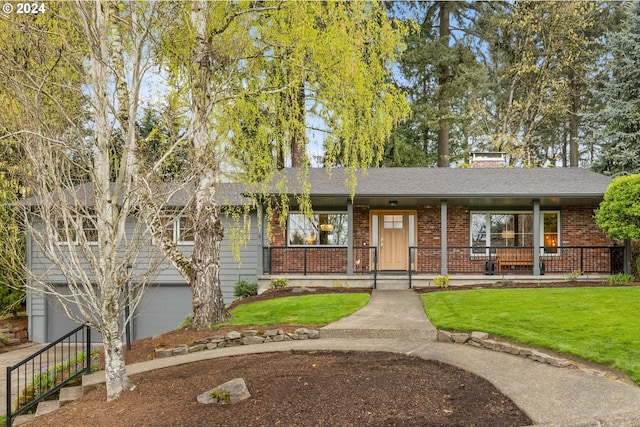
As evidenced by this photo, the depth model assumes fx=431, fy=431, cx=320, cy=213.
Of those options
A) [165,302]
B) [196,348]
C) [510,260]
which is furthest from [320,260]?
[196,348]

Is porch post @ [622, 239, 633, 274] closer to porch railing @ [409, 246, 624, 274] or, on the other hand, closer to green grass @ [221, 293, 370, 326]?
porch railing @ [409, 246, 624, 274]

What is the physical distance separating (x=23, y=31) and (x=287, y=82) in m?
4.15

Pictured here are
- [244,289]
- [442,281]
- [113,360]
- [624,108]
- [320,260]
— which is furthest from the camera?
[624,108]

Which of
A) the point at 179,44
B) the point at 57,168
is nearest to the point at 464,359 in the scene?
the point at 57,168

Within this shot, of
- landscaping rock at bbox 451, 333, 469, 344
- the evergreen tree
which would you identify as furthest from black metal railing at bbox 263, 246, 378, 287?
the evergreen tree

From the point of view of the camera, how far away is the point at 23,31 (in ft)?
14.6

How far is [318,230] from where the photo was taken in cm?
1436

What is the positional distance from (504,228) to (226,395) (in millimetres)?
12399

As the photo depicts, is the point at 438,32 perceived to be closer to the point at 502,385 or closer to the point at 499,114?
the point at 499,114

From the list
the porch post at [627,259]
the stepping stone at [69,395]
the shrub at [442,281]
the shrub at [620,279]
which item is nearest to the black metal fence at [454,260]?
the porch post at [627,259]

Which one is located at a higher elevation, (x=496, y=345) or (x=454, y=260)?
(x=454, y=260)

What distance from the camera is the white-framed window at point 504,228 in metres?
14.3

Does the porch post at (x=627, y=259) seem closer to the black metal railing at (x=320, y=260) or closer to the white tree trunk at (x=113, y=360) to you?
the black metal railing at (x=320, y=260)

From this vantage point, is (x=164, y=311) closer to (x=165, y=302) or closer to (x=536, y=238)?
(x=165, y=302)
